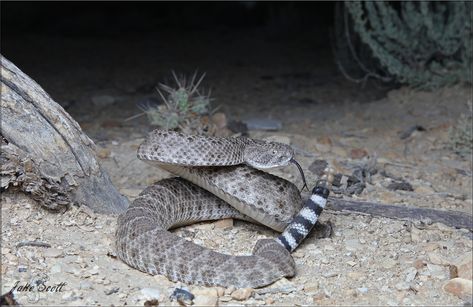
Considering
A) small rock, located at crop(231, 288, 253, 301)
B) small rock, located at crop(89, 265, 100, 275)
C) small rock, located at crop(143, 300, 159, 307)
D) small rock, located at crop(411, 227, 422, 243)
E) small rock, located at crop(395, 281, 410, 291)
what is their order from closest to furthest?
small rock, located at crop(143, 300, 159, 307) → small rock, located at crop(231, 288, 253, 301) → small rock, located at crop(89, 265, 100, 275) → small rock, located at crop(395, 281, 410, 291) → small rock, located at crop(411, 227, 422, 243)

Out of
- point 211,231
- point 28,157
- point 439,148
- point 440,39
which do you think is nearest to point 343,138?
point 439,148

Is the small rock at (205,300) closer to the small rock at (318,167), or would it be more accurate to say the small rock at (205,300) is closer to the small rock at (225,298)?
the small rock at (225,298)

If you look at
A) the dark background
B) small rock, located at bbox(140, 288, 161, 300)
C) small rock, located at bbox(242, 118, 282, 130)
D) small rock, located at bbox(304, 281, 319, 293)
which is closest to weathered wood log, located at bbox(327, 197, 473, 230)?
small rock, located at bbox(304, 281, 319, 293)

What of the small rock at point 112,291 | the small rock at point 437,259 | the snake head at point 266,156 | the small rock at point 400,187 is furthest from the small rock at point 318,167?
the small rock at point 112,291

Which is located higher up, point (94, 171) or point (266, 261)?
point (94, 171)

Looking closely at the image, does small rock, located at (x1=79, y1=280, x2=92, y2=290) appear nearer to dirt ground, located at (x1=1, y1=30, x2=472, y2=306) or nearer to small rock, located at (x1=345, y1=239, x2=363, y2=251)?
dirt ground, located at (x1=1, y1=30, x2=472, y2=306)

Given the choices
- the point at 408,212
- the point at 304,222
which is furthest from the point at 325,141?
the point at 304,222

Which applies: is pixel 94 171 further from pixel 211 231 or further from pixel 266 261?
pixel 266 261
